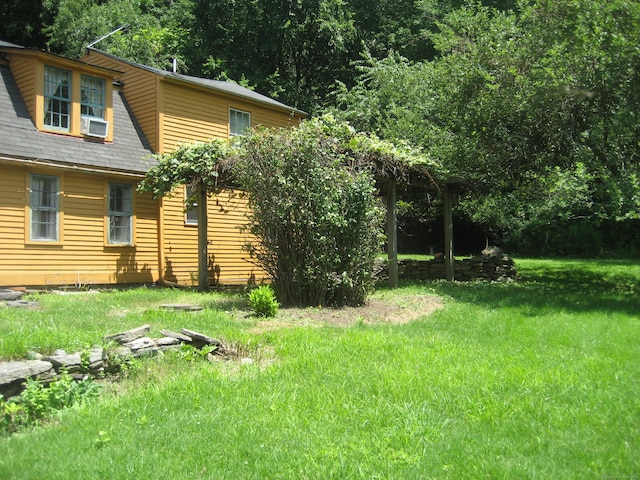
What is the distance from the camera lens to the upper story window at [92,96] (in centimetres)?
1407

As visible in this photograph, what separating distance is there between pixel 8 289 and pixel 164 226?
14.1 feet

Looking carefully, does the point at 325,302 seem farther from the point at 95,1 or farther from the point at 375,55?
the point at 95,1

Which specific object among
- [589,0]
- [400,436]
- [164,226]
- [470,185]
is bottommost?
[400,436]

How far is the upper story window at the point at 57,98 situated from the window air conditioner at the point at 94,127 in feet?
1.23

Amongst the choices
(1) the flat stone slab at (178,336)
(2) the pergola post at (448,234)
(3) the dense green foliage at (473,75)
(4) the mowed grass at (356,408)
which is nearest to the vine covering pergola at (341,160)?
(2) the pergola post at (448,234)

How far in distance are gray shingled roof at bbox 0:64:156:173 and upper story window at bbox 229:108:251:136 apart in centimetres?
306

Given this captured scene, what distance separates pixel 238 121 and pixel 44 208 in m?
6.95

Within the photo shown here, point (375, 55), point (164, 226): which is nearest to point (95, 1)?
point (375, 55)

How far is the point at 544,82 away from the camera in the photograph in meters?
11.3

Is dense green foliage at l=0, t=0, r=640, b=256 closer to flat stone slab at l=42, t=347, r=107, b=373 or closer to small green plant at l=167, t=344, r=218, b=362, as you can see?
small green plant at l=167, t=344, r=218, b=362

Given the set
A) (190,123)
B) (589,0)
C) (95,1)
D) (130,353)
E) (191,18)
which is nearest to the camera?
(130,353)

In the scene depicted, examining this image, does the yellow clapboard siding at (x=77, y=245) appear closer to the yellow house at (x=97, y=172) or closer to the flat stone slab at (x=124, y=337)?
the yellow house at (x=97, y=172)

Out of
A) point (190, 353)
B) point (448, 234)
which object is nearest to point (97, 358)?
point (190, 353)

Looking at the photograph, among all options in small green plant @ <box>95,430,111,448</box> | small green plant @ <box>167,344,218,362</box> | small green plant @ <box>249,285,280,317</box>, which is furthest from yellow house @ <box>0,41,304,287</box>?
small green plant @ <box>95,430,111,448</box>
